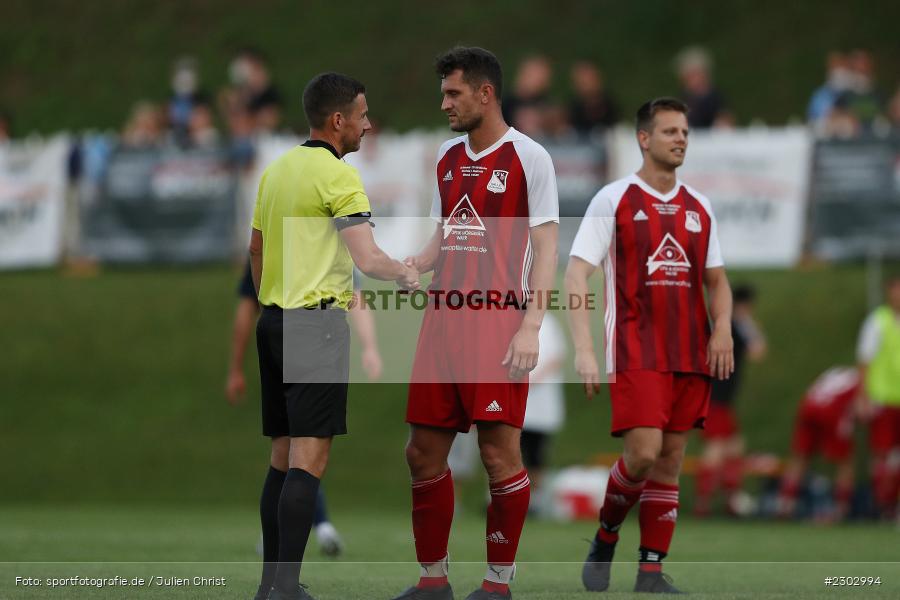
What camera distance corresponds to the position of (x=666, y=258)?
7.75m

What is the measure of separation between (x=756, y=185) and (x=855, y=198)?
1.07m

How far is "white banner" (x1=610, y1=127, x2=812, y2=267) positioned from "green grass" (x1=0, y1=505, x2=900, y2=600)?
4091 mm

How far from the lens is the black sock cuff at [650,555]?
24.9 feet

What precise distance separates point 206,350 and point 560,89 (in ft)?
36.5

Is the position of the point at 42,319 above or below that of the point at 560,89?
below

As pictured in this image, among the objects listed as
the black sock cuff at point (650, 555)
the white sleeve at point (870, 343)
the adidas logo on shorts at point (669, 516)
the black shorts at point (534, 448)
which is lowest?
the black shorts at point (534, 448)

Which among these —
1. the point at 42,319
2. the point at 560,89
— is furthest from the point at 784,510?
the point at 560,89

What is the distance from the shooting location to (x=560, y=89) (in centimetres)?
2642

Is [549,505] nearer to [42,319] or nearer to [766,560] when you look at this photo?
[766,560]

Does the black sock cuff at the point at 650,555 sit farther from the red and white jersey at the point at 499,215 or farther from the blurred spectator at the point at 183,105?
the blurred spectator at the point at 183,105

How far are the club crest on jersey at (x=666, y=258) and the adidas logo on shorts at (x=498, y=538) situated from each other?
5.43ft

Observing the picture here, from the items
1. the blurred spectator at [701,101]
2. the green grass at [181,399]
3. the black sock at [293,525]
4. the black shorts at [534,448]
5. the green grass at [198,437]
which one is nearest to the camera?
the black sock at [293,525]

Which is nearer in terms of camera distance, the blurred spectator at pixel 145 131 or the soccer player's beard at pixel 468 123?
the soccer player's beard at pixel 468 123

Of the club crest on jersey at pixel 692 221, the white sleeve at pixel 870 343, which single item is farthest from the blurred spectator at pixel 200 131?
the club crest on jersey at pixel 692 221
